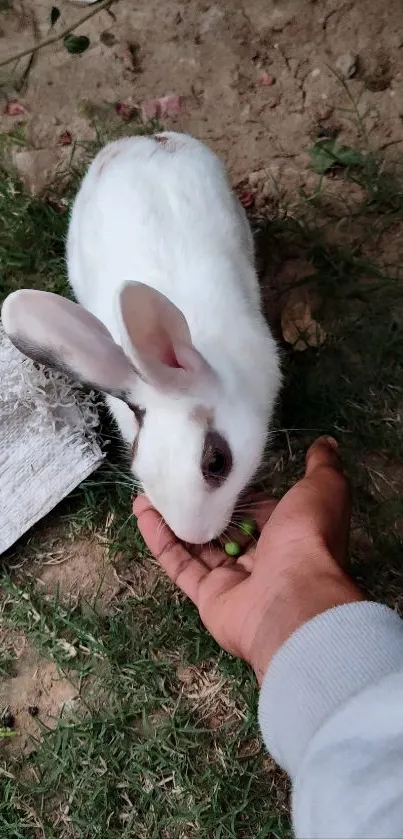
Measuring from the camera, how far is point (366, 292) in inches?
133

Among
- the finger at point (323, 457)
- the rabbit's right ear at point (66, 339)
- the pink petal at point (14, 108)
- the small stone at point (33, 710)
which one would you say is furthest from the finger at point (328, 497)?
the pink petal at point (14, 108)

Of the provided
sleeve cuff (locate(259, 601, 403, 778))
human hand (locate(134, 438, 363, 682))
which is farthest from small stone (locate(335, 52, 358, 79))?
sleeve cuff (locate(259, 601, 403, 778))

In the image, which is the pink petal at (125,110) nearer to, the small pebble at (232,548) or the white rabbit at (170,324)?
the white rabbit at (170,324)

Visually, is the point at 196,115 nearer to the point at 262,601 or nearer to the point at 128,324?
the point at 128,324

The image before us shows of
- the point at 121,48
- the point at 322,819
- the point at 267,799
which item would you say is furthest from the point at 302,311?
the point at 322,819

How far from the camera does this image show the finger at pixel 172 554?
279cm

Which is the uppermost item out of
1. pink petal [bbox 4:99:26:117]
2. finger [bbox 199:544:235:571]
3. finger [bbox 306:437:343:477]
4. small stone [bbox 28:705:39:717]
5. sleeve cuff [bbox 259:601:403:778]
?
pink petal [bbox 4:99:26:117]

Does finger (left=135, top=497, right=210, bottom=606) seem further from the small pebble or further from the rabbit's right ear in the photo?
the rabbit's right ear

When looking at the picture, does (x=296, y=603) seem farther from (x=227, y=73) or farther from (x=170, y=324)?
(x=227, y=73)

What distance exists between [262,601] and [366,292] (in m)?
1.59

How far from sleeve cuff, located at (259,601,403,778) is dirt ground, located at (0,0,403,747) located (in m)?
1.43

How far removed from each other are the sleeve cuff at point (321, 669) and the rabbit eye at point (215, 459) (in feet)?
1.89

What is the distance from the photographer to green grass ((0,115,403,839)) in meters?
2.96

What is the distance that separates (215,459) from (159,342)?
1.34ft
